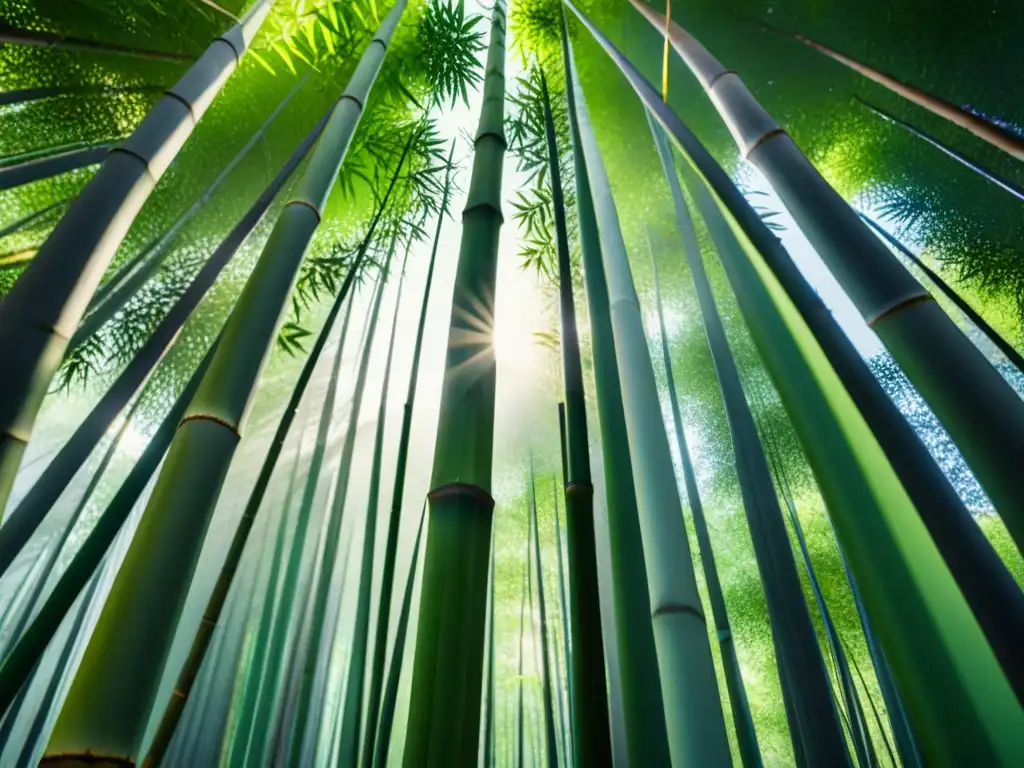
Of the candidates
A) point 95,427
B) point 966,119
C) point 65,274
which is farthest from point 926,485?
point 966,119

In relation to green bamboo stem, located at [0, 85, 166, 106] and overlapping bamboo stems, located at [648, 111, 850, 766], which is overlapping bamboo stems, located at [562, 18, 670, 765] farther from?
green bamboo stem, located at [0, 85, 166, 106]

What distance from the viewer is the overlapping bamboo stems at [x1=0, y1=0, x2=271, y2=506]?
1.64 ft

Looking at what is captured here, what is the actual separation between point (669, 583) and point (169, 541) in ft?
1.68

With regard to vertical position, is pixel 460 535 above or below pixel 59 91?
below

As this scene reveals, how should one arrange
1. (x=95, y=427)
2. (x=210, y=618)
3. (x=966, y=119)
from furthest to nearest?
(x=966, y=119) → (x=210, y=618) → (x=95, y=427)

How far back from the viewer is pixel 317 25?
2225 millimetres

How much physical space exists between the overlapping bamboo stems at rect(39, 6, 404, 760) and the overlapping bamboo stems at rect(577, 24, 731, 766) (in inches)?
17.1

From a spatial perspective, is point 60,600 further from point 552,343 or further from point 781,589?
point 552,343

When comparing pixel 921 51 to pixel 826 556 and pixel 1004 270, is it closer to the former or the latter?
pixel 1004 270

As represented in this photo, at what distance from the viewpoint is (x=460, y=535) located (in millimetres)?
460

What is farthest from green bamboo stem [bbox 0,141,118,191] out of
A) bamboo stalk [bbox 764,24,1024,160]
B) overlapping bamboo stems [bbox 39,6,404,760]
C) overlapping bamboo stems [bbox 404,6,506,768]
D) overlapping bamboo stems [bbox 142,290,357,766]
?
bamboo stalk [bbox 764,24,1024,160]

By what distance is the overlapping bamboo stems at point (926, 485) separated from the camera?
0.37 m

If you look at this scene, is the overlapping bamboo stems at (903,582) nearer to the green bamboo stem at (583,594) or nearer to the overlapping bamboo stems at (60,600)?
the green bamboo stem at (583,594)

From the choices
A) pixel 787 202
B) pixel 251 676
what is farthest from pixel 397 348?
pixel 787 202
